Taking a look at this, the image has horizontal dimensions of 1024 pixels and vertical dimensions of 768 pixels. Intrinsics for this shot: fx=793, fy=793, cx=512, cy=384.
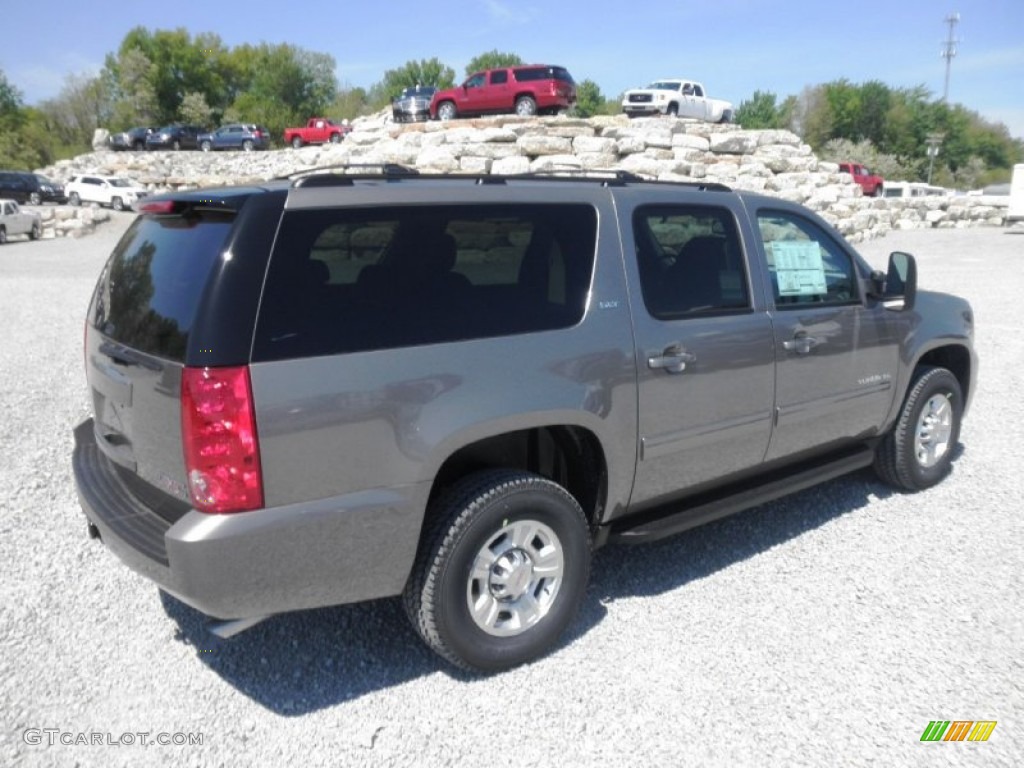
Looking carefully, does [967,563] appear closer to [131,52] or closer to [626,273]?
[626,273]

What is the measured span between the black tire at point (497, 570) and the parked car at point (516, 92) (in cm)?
2638

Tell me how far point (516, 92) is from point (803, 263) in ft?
84.1

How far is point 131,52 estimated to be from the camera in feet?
229

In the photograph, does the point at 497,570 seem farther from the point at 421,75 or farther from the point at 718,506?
the point at 421,75

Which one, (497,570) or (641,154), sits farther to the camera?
(641,154)

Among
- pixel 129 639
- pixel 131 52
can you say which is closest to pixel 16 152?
pixel 131 52

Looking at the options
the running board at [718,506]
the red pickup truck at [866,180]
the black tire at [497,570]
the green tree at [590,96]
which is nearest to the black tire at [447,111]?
the red pickup truck at [866,180]

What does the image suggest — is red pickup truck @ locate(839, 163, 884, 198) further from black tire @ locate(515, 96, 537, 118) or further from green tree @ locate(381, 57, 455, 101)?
green tree @ locate(381, 57, 455, 101)

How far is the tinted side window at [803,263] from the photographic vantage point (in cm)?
412

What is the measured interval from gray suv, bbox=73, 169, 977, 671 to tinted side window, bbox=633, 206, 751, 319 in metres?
0.01

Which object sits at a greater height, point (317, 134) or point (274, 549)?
point (317, 134)

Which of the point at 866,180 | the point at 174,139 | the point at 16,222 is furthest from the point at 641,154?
the point at 174,139

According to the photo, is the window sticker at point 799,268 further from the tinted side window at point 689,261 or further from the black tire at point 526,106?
the black tire at point 526,106

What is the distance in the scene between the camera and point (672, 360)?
11.4 feet
